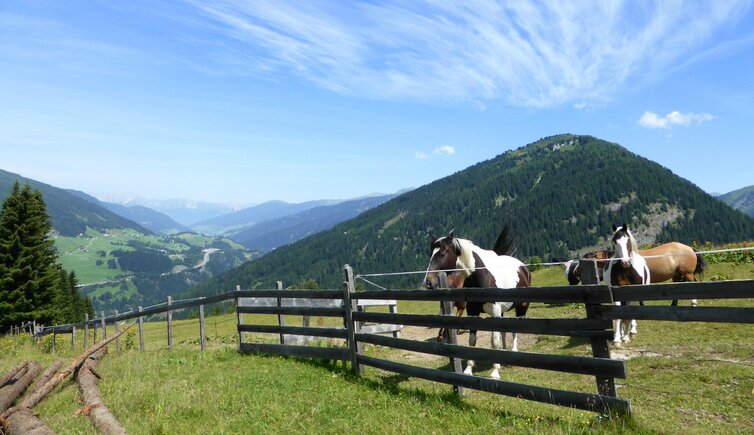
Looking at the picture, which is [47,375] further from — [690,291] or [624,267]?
[624,267]

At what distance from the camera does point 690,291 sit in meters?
4.99

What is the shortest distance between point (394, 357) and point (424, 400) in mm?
6414

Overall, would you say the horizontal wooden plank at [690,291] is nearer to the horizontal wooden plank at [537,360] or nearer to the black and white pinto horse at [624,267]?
the horizontal wooden plank at [537,360]

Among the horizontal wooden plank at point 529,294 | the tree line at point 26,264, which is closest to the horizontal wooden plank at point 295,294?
the horizontal wooden plank at point 529,294

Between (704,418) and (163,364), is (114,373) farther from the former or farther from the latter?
(704,418)

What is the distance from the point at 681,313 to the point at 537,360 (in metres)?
1.97

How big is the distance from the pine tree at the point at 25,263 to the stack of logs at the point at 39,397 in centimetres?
3627

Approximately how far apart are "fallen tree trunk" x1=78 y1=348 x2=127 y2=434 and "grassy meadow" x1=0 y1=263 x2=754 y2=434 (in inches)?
7.6

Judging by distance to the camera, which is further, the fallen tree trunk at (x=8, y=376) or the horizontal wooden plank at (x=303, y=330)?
the fallen tree trunk at (x=8, y=376)

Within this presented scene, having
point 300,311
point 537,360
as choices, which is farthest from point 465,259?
point 300,311

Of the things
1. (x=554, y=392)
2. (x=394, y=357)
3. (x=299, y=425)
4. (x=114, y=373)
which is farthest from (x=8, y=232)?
(x=554, y=392)

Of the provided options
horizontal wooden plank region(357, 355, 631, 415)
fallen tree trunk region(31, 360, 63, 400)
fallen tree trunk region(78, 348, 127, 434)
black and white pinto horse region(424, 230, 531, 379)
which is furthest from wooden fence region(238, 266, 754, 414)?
fallen tree trunk region(31, 360, 63, 400)

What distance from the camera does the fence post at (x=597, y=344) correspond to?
5762mm

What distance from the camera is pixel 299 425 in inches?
277
